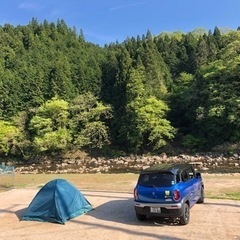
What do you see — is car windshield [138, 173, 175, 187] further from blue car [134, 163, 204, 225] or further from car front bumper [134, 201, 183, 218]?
car front bumper [134, 201, 183, 218]

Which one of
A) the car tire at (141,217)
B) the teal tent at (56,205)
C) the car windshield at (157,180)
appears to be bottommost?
the car tire at (141,217)

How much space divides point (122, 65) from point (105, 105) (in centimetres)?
948

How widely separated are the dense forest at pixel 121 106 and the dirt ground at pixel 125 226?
32.5m

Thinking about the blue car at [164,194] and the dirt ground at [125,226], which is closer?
the dirt ground at [125,226]

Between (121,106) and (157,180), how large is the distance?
144 ft

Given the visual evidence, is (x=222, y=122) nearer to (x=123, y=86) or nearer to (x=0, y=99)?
(x=123, y=86)

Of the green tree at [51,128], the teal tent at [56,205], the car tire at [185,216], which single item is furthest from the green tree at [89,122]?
the car tire at [185,216]

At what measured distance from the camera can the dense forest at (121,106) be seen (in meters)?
44.7

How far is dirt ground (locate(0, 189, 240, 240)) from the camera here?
8180 millimetres

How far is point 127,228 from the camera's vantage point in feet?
29.1

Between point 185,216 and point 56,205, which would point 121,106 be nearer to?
point 56,205

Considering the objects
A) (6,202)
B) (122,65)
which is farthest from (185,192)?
(122,65)

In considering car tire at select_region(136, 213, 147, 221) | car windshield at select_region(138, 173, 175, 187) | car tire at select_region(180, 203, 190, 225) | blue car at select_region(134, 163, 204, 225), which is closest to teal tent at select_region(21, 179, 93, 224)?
car tire at select_region(136, 213, 147, 221)

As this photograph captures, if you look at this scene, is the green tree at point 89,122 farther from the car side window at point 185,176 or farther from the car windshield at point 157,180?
the car windshield at point 157,180
